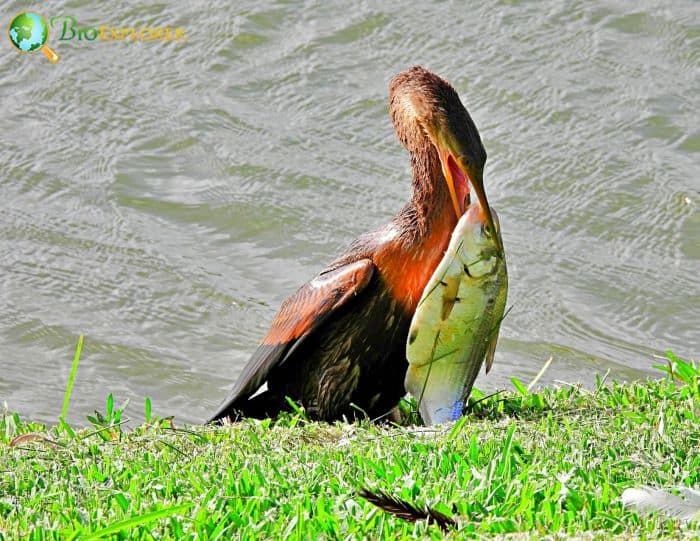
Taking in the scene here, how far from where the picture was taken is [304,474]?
3721 millimetres

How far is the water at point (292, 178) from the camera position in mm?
7629

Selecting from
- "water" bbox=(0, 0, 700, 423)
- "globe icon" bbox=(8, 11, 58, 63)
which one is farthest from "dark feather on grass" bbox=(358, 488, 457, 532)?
"globe icon" bbox=(8, 11, 58, 63)

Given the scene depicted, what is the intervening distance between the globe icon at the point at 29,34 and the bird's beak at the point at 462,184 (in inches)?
244

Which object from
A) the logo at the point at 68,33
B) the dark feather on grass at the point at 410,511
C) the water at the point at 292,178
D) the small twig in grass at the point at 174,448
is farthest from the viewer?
the logo at the point at 68,33

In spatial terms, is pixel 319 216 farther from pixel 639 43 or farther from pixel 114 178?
pixel 639 43

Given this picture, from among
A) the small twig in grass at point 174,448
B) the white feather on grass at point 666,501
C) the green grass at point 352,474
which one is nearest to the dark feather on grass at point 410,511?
the green grass at point 352,474

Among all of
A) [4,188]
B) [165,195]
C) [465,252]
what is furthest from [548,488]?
[4,188]

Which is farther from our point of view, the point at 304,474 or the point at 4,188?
the point at 4,188

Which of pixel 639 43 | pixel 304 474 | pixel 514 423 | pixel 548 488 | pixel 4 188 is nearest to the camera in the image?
pixel 548 488

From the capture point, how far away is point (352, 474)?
3.71 meters

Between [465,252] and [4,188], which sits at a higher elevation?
[465,252]

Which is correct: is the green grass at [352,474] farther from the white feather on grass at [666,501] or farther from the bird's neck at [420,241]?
the bird's neck at [420,241]

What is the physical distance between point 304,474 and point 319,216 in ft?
16.5

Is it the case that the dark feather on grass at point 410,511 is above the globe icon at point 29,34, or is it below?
below
